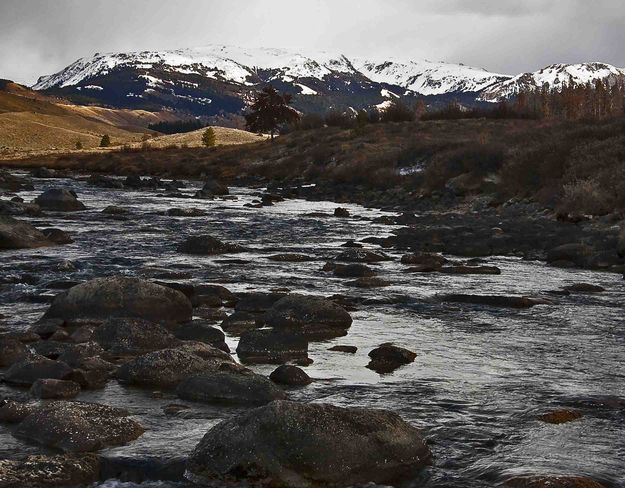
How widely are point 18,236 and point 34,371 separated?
572 inches

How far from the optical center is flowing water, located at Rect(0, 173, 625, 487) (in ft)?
26.8

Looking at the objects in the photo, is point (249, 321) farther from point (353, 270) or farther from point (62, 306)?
point (353, 270)

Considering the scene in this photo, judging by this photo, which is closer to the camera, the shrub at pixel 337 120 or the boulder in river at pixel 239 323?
the boulder in river at pixel 239 323

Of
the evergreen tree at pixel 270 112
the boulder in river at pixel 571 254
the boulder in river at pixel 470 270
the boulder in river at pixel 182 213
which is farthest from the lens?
the evergreen tree at pixel 270 112

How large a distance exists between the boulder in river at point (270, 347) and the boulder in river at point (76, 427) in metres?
3.30

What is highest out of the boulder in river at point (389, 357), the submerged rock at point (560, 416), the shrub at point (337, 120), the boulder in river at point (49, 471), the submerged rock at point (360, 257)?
the shrub at point (337, 120)

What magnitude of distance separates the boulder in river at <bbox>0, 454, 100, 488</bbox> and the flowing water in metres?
0.24

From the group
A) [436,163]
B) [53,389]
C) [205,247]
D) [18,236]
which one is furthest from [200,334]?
[436,163]

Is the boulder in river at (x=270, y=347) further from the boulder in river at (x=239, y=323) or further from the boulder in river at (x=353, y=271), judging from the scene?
the boulder in river at (x=353, y=271)

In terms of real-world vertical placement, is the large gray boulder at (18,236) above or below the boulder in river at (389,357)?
above

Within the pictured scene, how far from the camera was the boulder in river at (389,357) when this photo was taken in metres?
11.5

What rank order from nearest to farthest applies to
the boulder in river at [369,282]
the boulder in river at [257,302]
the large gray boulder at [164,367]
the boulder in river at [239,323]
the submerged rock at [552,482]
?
1. the submerged rock at [552,482]
2. the large gray boulder at [164,367]
3. the boulder in river at [239,323]
4. the boulder in river at [257,302]
5. the boulder in river at [369,282]

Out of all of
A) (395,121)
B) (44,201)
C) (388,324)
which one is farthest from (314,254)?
(395,121)

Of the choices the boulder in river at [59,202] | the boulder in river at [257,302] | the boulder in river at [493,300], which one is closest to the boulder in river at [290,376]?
the boulder in river at [257,302]
